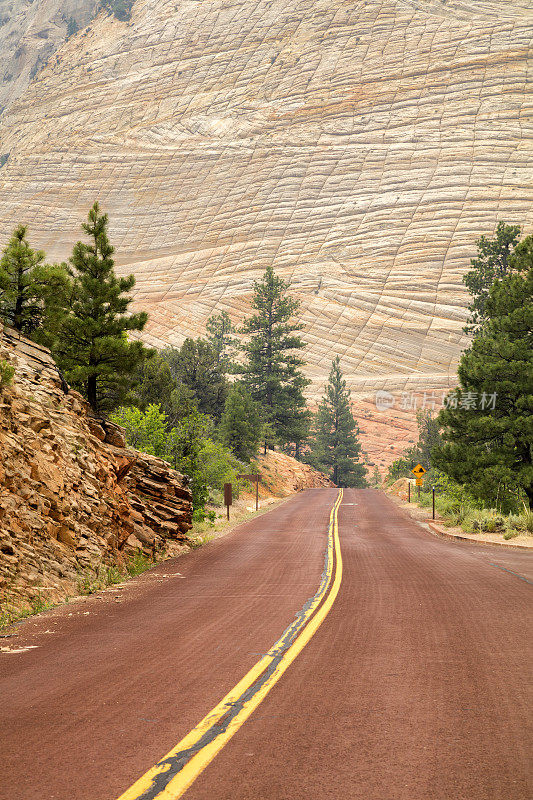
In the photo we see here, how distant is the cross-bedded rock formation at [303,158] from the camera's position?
96.4m

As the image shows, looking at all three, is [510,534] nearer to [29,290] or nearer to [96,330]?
[96,330]

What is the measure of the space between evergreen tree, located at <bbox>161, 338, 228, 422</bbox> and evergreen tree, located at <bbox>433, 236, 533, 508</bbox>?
22688mm

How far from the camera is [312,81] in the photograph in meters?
136

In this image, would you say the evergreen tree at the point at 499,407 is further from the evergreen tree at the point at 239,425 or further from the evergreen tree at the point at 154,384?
the evergreen tree at the point at 239,425

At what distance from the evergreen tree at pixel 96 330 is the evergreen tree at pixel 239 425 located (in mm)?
26608

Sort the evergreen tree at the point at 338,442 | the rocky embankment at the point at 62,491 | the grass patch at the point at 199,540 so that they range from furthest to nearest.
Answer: the evergreen tree at the point at 338,442 < the grass patch at the point at 199,540 < the rocky embankment at the point at 62,491

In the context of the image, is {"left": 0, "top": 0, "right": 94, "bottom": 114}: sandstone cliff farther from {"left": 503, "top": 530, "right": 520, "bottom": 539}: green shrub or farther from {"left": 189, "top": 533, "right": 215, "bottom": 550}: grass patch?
{"left": 503, "top": 530, "right": 520, "bottom": 539}: green shrub

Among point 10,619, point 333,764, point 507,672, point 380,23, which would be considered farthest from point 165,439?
point 380,23

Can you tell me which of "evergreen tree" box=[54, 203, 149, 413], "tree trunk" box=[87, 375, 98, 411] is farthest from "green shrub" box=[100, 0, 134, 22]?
"tree trunk" box=[87, 375, 98, 411]

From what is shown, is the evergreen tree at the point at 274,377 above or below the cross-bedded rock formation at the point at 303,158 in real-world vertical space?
below

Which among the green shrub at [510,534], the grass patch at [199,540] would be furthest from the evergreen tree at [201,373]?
the green shrub at [510,534]

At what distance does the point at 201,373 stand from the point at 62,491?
114ft

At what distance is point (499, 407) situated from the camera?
25.3 metres

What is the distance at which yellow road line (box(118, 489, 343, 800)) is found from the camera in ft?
12.3
